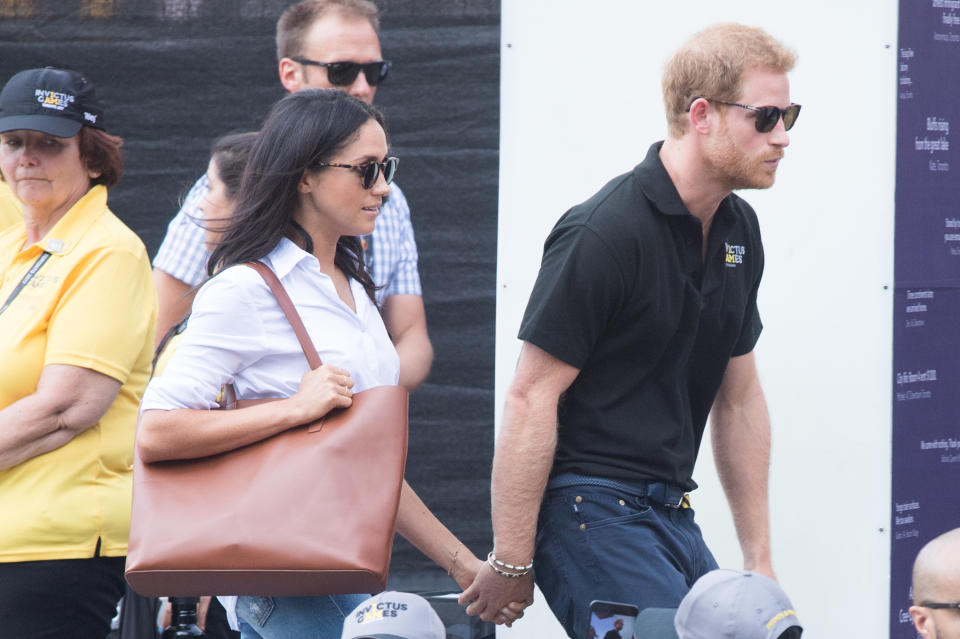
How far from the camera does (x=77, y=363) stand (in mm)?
2797

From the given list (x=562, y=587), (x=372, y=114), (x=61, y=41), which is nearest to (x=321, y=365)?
(x=372, y=114)

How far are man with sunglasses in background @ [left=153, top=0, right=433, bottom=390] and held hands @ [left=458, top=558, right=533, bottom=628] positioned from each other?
0.87 m

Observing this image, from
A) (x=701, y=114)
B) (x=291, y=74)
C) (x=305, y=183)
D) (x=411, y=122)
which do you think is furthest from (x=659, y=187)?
(x=411, y=122)

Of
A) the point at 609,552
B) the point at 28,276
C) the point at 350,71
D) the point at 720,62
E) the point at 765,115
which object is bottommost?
the point at 609,552

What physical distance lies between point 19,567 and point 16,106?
1115mm

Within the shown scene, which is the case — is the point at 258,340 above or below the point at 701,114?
below

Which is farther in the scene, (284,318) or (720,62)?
(720,62)

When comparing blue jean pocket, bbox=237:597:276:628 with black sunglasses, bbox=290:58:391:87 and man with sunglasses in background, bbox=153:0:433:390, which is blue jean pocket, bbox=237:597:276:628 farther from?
black sunglasses, bbox=290:58:391:87

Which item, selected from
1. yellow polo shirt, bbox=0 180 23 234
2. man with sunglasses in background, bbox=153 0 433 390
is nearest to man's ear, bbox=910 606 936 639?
man with sunglasses in background, bbox=153 0 433 390

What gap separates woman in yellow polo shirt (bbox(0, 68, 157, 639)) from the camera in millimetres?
2785

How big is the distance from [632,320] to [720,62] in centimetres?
57

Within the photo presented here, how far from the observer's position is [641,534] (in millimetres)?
2477

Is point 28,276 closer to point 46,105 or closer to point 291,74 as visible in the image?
point 46,105

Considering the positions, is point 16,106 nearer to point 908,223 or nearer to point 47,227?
point 47,227
